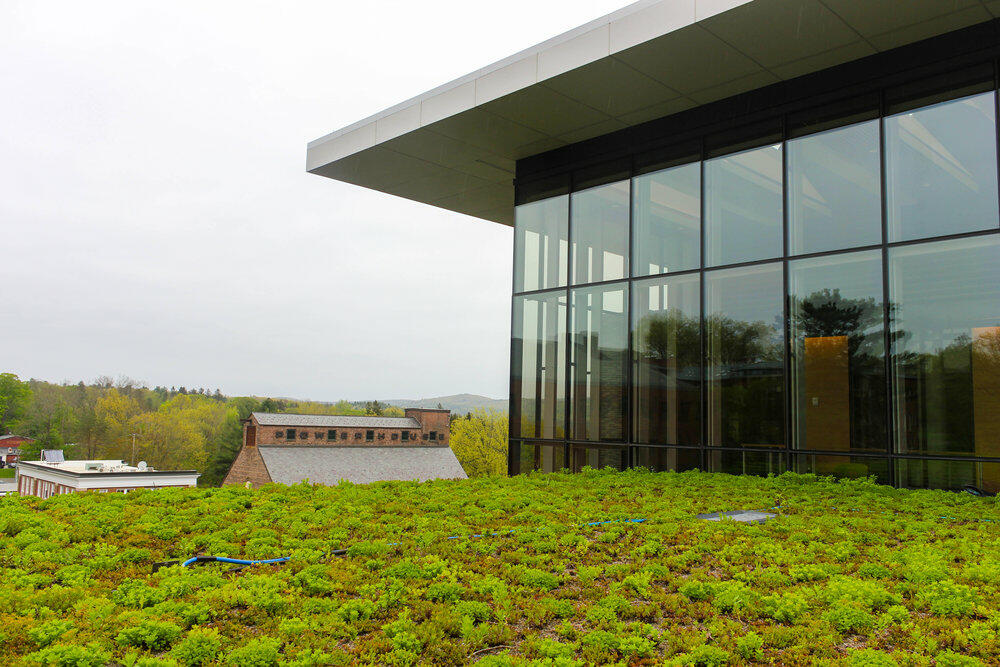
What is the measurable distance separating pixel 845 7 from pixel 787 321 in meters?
4.57

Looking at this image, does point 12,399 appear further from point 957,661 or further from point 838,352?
point 957,661

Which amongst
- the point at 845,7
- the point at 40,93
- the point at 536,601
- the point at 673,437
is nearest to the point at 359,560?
the point at 536,601

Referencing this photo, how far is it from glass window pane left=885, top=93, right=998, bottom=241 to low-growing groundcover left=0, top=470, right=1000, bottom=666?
415cm

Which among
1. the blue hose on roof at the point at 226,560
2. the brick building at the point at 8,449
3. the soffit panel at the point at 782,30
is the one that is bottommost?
the brick building at the point at 8,449

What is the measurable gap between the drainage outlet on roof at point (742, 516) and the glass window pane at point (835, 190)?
4883 millimetres

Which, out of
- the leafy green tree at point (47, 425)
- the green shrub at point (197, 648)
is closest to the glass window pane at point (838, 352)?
the green shrub at point (197, 648)

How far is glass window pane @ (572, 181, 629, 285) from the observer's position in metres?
13.6

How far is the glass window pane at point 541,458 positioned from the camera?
14.2 meters

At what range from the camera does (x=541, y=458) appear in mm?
14469

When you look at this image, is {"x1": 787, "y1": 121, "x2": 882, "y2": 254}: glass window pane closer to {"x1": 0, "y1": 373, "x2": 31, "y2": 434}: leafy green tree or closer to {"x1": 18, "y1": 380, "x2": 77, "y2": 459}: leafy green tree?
{"x1": 18, "y1": 380, "x2": 77, "y2": 459}: leafy green tree

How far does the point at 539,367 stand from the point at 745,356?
436cm

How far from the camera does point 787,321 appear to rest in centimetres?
1145

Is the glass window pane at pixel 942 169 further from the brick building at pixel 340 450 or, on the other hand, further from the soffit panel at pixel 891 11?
the brick building at pixel 340 450

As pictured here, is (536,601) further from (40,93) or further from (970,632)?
(40,93)
